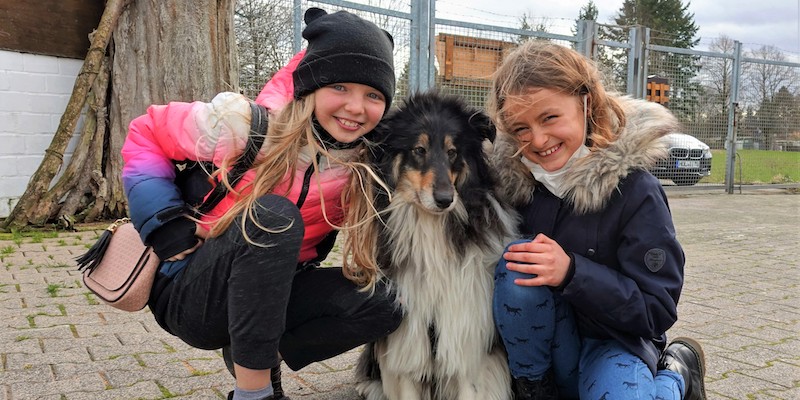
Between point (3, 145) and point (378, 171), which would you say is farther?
point (3, 145)

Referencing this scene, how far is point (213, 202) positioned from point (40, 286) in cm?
270

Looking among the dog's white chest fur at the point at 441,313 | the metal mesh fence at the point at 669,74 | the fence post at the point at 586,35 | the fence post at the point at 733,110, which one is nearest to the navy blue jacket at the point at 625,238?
the dog's white chest fur at the point at 441,313

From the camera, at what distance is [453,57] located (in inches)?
294

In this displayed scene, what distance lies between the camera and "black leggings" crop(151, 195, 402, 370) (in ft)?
7.06

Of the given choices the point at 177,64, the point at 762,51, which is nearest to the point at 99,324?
the point at 177,64

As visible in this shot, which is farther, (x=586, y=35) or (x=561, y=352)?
(x=586, y=35)

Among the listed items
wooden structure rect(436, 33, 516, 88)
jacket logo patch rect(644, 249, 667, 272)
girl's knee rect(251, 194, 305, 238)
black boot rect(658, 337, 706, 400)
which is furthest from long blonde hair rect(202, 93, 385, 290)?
wooden structure rect(436, 33, 516, 88)

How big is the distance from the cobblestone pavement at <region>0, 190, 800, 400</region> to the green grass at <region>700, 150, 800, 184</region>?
718cm

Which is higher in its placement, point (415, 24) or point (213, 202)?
point (415, 24)

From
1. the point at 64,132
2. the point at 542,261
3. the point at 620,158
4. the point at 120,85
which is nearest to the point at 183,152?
the point at 542,261

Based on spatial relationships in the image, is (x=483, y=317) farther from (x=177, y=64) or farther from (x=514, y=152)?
(x=177, y=64)

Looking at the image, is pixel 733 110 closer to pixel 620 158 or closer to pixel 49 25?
pixel 620 158

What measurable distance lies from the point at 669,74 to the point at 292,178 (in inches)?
413

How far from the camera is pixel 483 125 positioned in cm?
271
